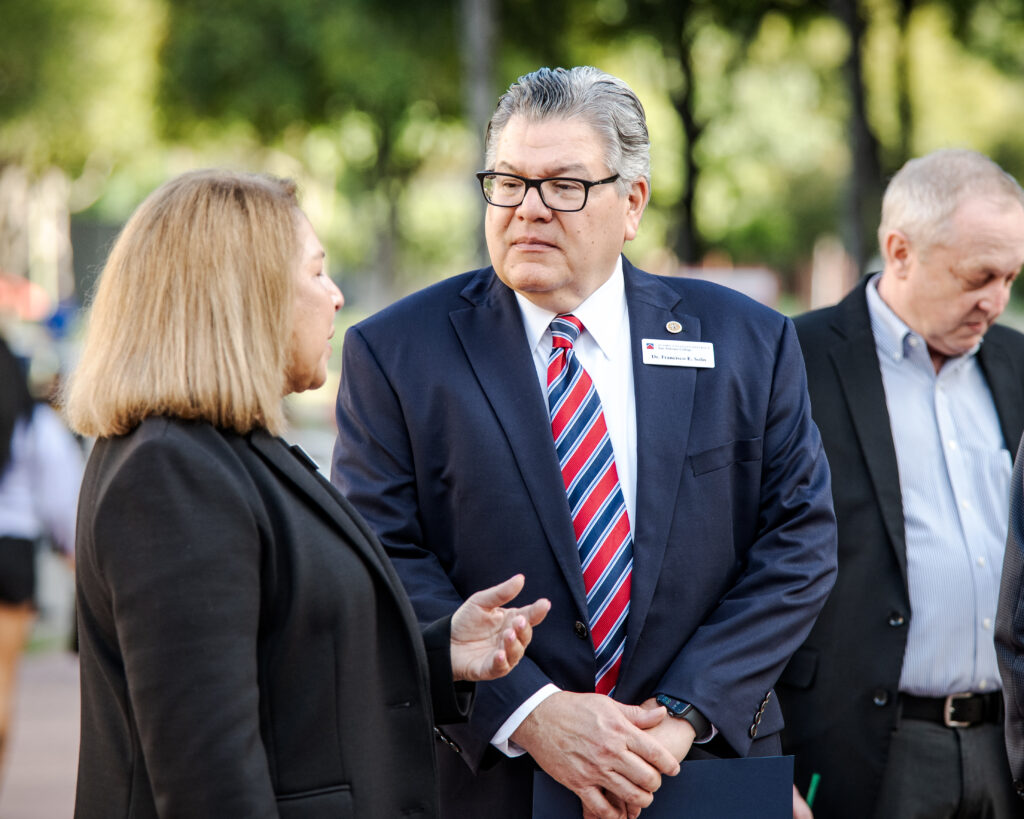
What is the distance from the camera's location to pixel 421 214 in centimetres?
4041

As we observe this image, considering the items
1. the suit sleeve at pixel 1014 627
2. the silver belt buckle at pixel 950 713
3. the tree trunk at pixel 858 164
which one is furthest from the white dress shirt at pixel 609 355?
the tree trunk at pixel 858 164

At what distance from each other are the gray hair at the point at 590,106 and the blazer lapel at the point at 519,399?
0.37 meters

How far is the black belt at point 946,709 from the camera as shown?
3.23 metres

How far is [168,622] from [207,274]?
1.97ft

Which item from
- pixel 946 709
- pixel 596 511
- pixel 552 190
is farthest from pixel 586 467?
pixel 946 709

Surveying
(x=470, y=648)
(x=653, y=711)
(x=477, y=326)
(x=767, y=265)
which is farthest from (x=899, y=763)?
(x=767, y=265)

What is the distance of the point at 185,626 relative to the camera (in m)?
1.97

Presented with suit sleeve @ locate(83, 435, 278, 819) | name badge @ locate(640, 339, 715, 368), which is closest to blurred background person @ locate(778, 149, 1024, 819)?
name badge @ locate(640, 339, 715, 368)

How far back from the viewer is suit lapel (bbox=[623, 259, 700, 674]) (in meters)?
2.68

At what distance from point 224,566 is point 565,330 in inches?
45.1

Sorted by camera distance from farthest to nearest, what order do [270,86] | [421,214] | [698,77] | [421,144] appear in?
1. [421,214]
2. [421,144]
3. [270,86]
4. [698,77]

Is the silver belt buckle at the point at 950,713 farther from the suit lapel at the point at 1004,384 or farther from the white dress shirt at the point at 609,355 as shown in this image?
the white dress shirt at the point at 609,355

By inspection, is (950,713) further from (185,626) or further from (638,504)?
(185,626)

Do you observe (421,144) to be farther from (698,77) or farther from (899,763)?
(899,763)
